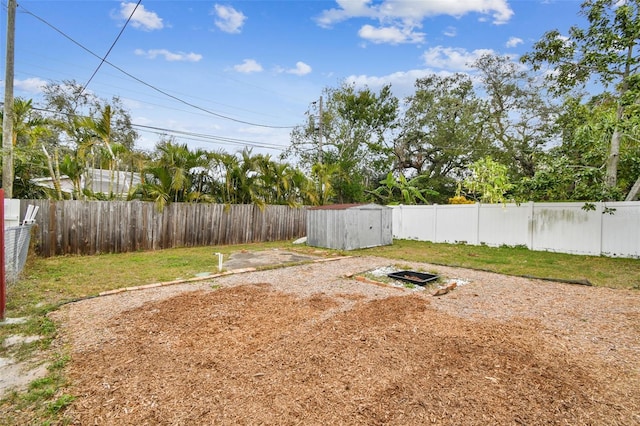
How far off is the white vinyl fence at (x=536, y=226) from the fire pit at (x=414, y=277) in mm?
6015

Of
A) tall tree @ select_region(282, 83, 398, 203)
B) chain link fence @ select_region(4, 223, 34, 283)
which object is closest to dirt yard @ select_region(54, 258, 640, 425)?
chain link fence @ select_region(4, 223, 34, 283)

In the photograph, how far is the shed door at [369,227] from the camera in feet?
35.1

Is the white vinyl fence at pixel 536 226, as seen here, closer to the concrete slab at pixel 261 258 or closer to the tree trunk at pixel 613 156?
the tree trunk at pixel 613 156

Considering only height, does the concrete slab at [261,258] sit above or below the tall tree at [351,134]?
below

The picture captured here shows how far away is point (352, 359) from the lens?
8.91ft

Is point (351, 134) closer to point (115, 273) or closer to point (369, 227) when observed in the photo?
point (369, 227)

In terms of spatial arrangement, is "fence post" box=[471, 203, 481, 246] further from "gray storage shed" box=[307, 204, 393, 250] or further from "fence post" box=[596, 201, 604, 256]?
"fence post" box=[596, 201, 604, 256]

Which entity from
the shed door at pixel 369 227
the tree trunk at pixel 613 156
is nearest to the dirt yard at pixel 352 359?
the tree trunk at pixel 613 156

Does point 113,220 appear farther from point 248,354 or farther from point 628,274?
point 628,274

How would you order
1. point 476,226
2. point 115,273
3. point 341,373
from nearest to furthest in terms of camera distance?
point 341,373 → point 115,273 → point 476,226

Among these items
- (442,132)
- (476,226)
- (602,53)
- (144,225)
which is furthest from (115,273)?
(442,132)

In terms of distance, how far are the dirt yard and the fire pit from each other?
726 mm

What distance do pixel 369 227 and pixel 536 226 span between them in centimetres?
534

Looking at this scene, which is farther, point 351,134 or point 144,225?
point 351,134
